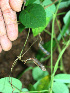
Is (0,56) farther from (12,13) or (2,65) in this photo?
(12,13)

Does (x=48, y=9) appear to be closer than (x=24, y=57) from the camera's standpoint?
Yes

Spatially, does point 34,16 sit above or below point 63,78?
above

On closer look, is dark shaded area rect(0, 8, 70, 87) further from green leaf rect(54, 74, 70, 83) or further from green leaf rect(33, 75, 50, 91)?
green leaf rect(54, 74, 70, 83)

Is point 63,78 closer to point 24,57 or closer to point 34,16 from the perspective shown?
point 34,16

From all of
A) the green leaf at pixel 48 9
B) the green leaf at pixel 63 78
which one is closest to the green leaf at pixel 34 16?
the green leaf at pixel 48 9

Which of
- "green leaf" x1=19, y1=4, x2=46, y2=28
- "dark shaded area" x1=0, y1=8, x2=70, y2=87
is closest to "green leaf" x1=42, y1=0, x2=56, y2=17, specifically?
"green leaf" x1=19, y1=4, x2=46, y2=28

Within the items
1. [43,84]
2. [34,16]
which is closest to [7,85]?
[43,84]

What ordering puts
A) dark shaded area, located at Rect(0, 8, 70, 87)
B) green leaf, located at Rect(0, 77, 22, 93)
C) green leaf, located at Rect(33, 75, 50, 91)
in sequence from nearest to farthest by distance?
1. green leaf, located at Rect(0, 77, 22, 93)
2. green leaf, located at Rect(33, 75, 50, 91)
3. dark shaded area, located at Rect(0, 8, 70, 87)

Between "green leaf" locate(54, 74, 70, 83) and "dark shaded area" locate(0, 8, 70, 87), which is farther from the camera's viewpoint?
"dark shaded area" locate(0, 8, 70, 87)

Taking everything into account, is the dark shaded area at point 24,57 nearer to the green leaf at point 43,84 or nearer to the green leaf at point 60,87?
the green leaf at point 43,84
